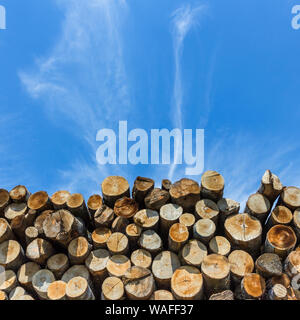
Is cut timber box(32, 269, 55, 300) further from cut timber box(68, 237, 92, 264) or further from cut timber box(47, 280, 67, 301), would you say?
cut timber box(68, 237, 92, 264)

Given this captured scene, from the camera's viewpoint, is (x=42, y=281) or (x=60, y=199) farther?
(x=60, y=199)

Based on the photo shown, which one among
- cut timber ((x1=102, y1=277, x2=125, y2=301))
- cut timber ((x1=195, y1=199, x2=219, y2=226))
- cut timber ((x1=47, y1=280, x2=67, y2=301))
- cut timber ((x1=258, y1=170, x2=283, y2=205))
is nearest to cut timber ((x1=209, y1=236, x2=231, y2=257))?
cut timber ((x1=195, y1=199, x2=219, y2=226))

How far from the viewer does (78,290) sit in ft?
10.3

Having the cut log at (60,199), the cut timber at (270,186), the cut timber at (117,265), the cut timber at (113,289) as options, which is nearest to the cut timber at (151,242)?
the cut timber at (117,265)

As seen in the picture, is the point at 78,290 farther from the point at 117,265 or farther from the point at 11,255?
the point at 11,255

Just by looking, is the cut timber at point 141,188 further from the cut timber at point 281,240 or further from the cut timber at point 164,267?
the cut timber at point 281,240

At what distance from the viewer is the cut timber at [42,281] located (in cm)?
338

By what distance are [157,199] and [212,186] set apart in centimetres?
72

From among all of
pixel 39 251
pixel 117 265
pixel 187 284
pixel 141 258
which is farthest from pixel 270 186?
pixel 39 251

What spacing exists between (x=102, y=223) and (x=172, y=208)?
91 centimetres

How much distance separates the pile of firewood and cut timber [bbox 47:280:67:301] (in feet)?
0.04

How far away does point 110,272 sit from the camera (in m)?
3.38
